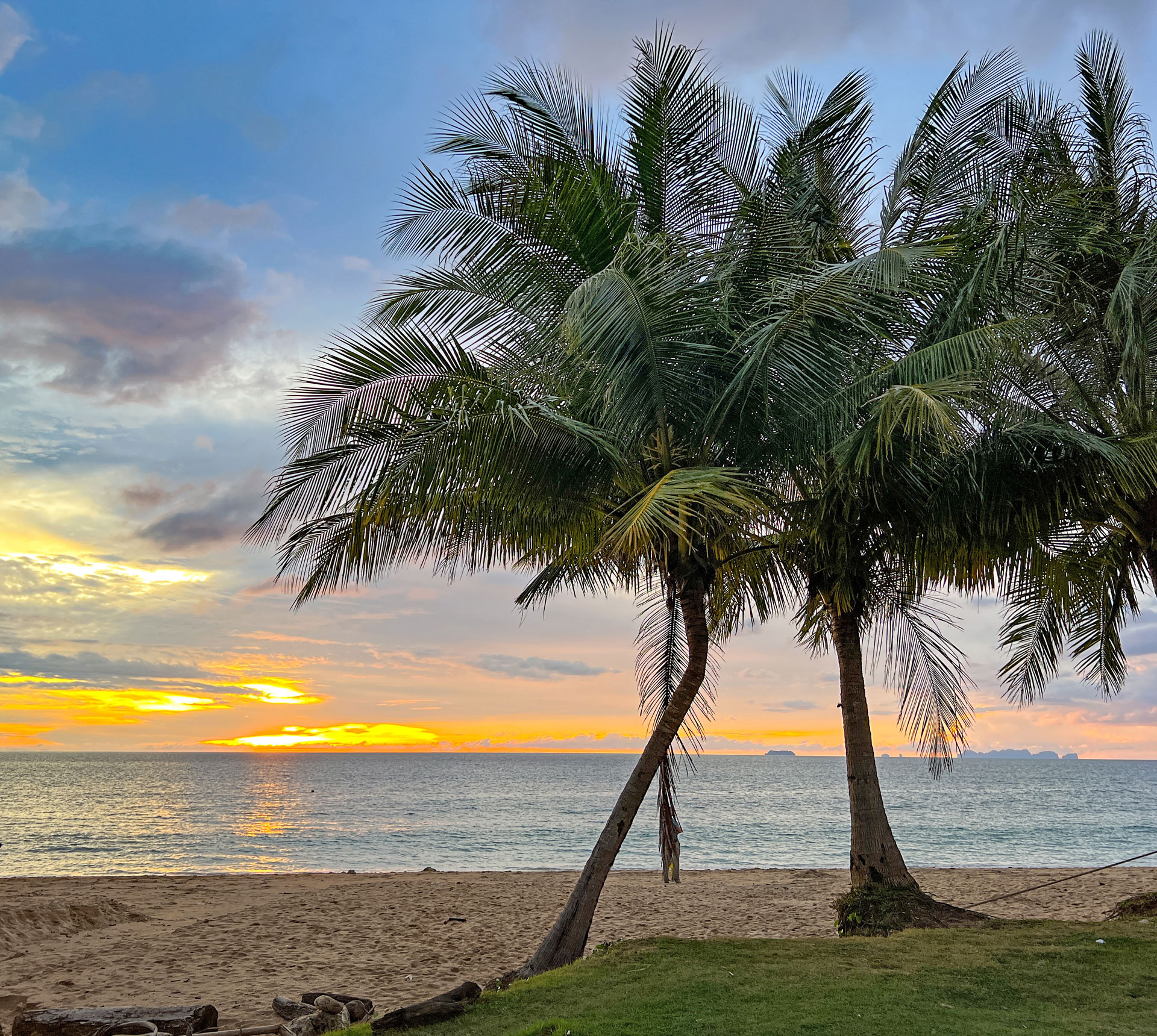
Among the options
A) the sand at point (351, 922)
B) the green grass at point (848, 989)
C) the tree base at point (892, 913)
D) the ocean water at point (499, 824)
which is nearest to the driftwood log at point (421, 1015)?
the green grass at point (848, 989)

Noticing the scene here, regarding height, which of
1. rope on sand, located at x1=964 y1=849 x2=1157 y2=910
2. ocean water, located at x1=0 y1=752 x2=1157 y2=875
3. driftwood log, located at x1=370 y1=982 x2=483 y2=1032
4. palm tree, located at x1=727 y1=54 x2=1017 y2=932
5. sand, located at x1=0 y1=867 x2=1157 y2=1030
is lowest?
ocean water, located at x1=0 y1=752 x2=1157 y2=875

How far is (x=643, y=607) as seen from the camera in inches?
380

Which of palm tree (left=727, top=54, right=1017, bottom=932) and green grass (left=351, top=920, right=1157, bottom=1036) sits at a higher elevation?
palm tree (left=727, top=54, right=1017, bottom=932)

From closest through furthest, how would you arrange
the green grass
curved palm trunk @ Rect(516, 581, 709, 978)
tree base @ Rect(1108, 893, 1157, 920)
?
the green grass < curved palm trunk @ Rect(516, 581, 709, 978) < tree base @ Rect(1108, 893, 1157, 920)

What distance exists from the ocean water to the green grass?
103 inches

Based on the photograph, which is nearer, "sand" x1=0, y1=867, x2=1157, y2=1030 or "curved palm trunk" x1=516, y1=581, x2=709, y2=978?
"curved palm trunk" x1=516, y1=581, x2=709, y2=978

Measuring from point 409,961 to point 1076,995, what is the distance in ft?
24.2

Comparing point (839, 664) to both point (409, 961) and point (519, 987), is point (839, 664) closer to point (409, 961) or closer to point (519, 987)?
point (519, 987)

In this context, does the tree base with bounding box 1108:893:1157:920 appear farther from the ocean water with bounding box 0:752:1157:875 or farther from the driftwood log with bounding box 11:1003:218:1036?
the driftwood log with bounding box 11:1003:218:1036

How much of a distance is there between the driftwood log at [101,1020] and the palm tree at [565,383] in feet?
8.47

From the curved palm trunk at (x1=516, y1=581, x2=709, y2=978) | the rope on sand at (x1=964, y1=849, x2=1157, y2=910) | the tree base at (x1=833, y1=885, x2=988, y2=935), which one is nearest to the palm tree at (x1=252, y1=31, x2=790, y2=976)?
the curved palm trunk at (x1=516, y1=581, x2=709, y2=978)

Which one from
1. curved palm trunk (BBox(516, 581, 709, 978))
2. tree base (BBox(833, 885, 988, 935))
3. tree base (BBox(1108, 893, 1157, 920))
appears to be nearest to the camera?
curved palm trunk (BBox(516, 581, 709, 978))

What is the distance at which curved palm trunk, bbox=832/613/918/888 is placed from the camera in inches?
355

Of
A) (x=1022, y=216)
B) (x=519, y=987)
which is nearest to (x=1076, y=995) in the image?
(x=519, y=987)
